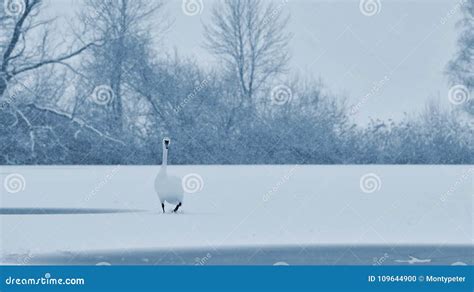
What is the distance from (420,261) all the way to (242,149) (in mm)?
11752

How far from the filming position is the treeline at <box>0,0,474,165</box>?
1731 centimetres

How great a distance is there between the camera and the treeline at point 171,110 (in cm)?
1731

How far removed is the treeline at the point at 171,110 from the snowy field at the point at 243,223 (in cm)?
591

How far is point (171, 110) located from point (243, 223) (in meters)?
10.6

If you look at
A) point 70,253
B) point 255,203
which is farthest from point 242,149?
point 70,253

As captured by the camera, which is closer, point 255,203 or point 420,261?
point 420,261

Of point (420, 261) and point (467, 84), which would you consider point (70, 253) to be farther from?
point (467, 84)

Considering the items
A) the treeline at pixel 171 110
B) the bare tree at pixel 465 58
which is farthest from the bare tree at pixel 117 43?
the bare tree at pixel 465 58

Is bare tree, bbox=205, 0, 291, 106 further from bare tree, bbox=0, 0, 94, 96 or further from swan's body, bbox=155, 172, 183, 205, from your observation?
swan's body, bbox=155, 172, 183, 205

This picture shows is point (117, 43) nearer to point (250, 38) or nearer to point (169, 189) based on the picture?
point (250, 38)

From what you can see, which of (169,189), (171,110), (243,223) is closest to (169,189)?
(169,189)

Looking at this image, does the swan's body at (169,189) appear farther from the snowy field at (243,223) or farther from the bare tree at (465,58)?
the bare tree at (465,58)

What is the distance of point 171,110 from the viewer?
709 inches
